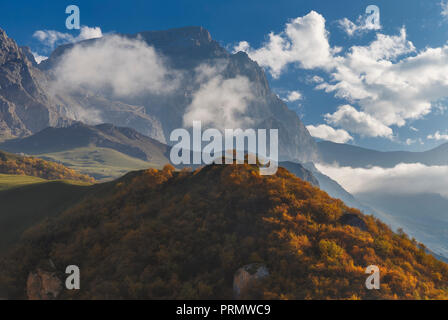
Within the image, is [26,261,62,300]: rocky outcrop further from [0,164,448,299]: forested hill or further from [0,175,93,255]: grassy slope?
[0,175,93,255]: grassy slope

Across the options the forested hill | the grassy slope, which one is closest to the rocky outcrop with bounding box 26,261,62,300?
the forested hill

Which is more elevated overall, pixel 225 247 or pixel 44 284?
pixel 225 247

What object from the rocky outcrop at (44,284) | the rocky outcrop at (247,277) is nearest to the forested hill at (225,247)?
the rocky outcrop at (247,277)

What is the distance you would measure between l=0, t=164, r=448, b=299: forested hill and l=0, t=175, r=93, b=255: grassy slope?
8661mm

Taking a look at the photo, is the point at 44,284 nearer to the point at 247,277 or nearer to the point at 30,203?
the point at 247,277

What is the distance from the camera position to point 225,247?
25.5 metres

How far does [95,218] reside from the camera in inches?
1387

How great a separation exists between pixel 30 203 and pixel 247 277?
5008 cm

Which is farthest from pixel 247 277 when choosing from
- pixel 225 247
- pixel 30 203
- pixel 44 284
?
pixel 30 203

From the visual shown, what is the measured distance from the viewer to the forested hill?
21.8 m

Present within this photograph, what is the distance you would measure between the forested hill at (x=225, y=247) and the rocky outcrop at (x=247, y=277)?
0.45 m

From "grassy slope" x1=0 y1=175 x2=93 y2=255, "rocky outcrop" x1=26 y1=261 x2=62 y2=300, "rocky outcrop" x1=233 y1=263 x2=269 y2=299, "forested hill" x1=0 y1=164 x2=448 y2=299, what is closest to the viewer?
Answer: "rocky outcrop" x1=233 y1=263 x2=269 y2=299
